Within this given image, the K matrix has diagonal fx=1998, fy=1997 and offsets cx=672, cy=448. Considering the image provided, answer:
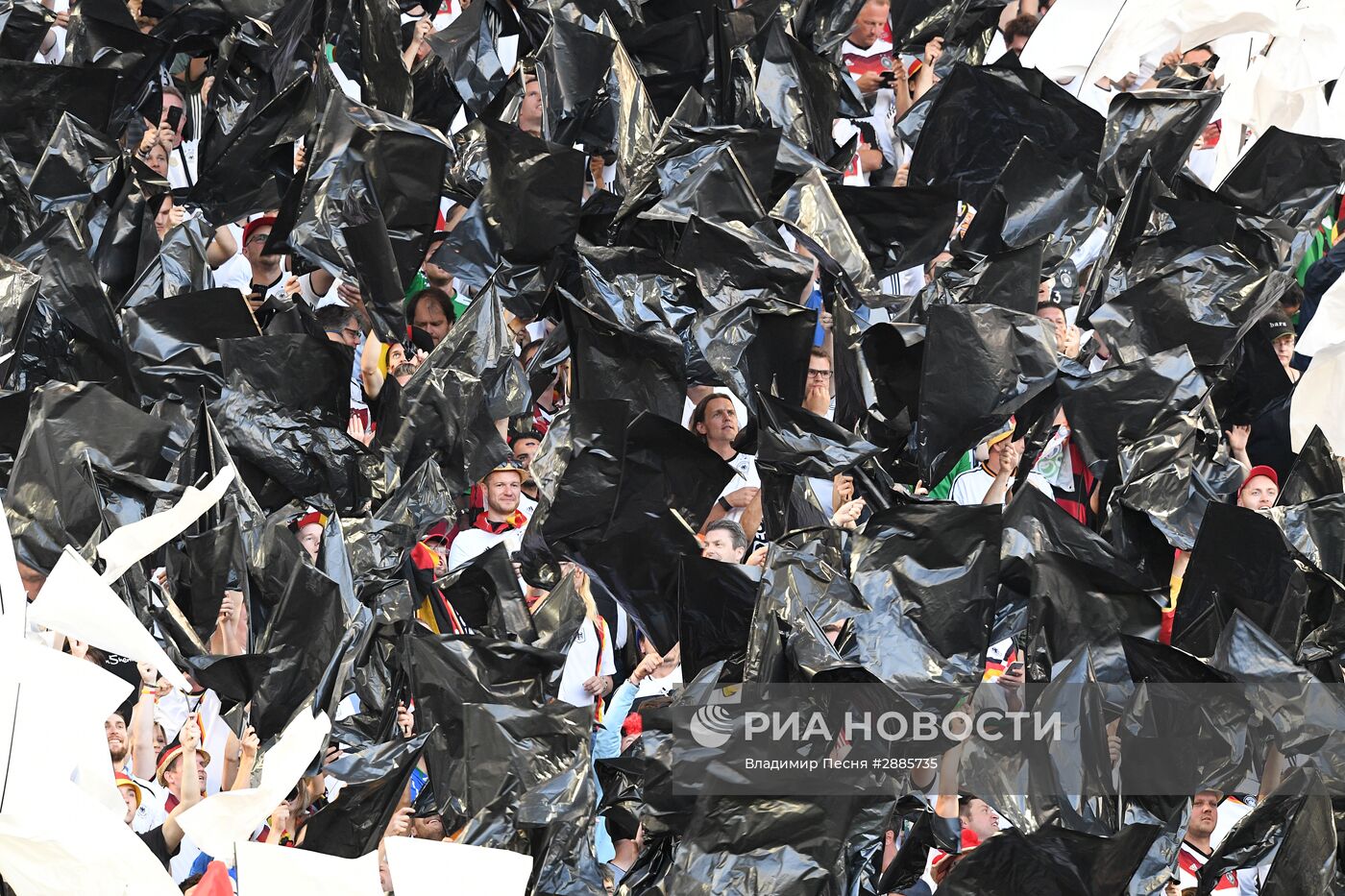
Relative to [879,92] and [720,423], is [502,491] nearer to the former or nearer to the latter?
[720,423]

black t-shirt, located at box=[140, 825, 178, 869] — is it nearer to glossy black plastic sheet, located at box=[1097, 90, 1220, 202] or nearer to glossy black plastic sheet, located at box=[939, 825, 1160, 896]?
glossy black plastic sheet, located at box=[939, 825, 1160, 896]

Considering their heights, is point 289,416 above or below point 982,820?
above

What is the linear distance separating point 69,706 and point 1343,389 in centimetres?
315

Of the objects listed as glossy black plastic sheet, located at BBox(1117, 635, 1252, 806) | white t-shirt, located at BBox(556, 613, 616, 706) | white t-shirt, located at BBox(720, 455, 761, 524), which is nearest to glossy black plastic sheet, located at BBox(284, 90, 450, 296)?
white t-shirt, located at BBox(720, 455, 761, 524)

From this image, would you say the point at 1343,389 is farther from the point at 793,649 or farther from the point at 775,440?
the point at 793,649

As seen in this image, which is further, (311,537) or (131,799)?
(311,537)

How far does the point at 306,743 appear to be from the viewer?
3.56 meters

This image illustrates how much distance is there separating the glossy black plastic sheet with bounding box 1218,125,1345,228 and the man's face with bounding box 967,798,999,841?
86.1 inches

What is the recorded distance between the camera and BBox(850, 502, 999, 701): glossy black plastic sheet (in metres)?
4.01

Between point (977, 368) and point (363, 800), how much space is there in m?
1.72

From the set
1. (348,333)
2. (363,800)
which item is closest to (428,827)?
(363,800)

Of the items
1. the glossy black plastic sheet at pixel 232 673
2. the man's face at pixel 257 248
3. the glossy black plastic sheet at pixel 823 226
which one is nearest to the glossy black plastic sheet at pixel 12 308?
the man's face at pixel 257 248

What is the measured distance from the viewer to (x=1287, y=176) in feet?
18.1

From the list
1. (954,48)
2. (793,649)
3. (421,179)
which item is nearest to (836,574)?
(793,649)
